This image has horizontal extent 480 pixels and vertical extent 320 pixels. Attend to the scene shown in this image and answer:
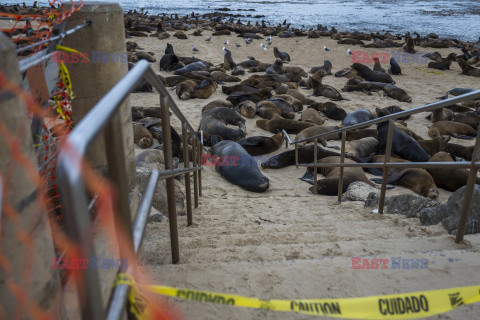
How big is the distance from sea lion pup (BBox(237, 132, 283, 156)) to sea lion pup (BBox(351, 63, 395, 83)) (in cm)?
818

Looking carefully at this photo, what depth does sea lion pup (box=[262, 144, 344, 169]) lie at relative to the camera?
745 cm

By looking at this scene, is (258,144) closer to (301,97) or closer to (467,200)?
(301,97)

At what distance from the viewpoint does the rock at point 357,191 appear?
5.52 metres

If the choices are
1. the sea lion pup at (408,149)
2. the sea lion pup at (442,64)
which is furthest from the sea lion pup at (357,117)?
the sea lion pup at (442,64)

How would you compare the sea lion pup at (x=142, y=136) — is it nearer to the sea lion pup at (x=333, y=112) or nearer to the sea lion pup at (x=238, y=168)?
the sea lion pup at (x=238, y=168)

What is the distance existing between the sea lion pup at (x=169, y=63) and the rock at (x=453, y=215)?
1272 cm

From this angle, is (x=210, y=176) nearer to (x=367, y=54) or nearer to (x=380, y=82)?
(x=380, y=82)

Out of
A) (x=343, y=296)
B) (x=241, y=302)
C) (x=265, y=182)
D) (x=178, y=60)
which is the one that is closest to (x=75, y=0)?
(x=241, y=302)

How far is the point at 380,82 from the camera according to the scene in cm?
1424

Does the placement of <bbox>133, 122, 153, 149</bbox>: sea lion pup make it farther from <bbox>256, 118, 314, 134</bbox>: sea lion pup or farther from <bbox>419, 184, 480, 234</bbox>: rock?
<bbox>419, 184, 480, 234</bbox>: rock

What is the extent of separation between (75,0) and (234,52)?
18.4 m

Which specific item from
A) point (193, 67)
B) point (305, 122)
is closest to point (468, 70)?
point (305, 122)

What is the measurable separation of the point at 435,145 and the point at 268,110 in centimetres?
416

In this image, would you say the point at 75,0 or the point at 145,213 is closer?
the point at 145,213
